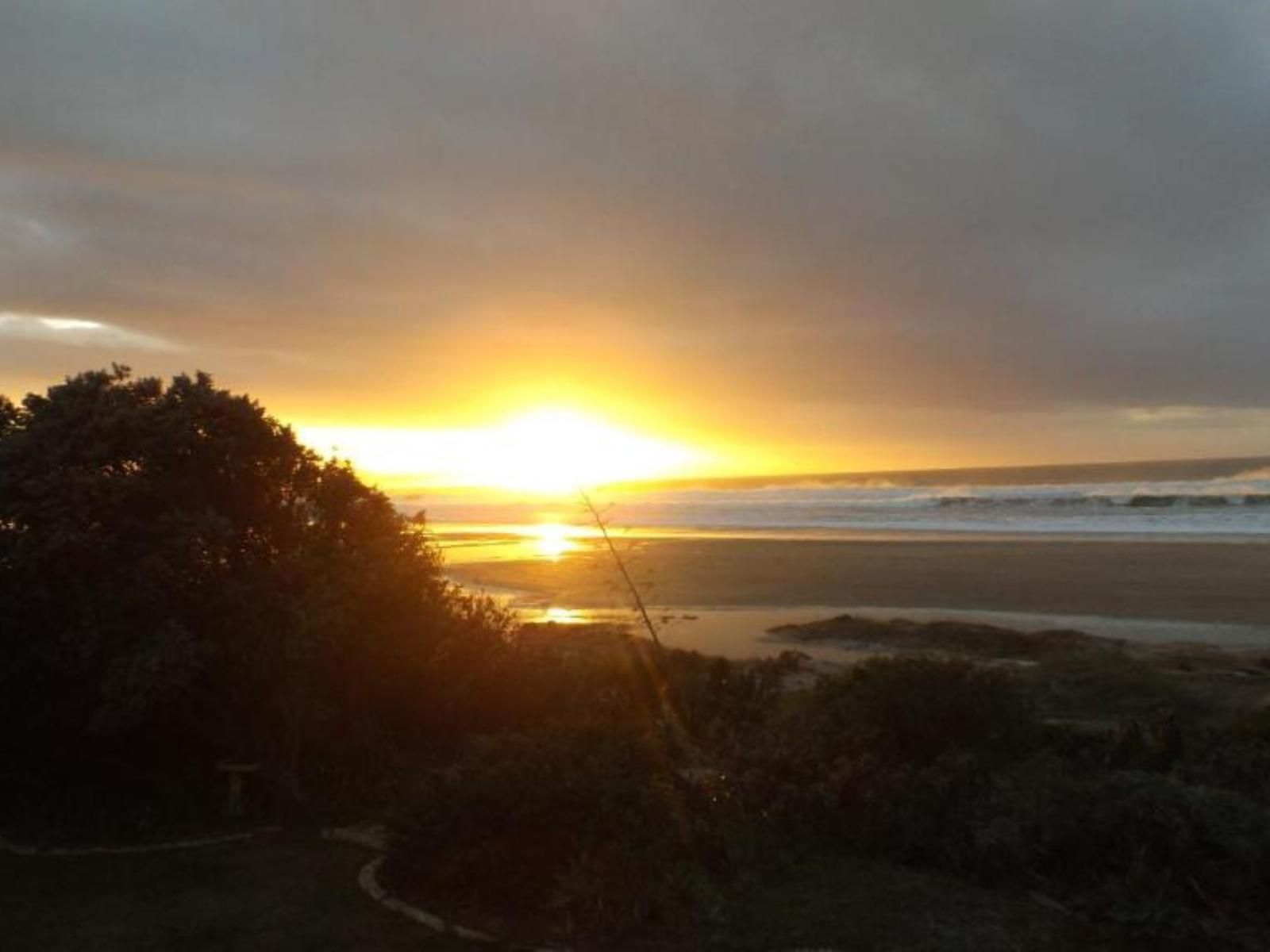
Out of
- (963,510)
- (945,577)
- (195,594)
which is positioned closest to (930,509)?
(963,510)

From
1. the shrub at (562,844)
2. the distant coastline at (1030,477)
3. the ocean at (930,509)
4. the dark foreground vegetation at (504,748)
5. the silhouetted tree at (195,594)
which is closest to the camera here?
the shrub at (562,844)

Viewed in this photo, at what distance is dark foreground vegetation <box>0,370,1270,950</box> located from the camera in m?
6.55

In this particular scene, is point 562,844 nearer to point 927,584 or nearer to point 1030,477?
point 927,584

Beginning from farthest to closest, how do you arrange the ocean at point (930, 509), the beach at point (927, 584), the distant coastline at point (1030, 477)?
the distant coastline at point (1030, 477)
the ocean at point (930, 509)
the beach at point (927, 584)

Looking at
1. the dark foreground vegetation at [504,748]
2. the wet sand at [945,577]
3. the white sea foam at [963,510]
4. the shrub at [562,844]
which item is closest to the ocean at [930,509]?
the white sea foam at [963,510]

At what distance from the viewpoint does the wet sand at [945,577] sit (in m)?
27.9

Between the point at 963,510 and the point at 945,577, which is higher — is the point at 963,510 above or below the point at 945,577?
above

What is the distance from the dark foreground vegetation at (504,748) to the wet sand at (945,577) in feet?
35.7

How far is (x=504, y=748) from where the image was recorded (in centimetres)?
789

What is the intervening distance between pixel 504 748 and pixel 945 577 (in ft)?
92.8

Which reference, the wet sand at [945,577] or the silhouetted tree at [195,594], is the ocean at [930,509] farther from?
the silhouetted tree at [195,594]

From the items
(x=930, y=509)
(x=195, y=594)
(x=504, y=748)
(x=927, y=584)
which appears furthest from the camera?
(x=930, y=509)

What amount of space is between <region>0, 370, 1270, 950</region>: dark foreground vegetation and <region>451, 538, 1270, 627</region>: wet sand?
429 inches

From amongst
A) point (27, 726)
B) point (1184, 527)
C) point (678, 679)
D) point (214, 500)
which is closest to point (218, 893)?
point (27, 726)
